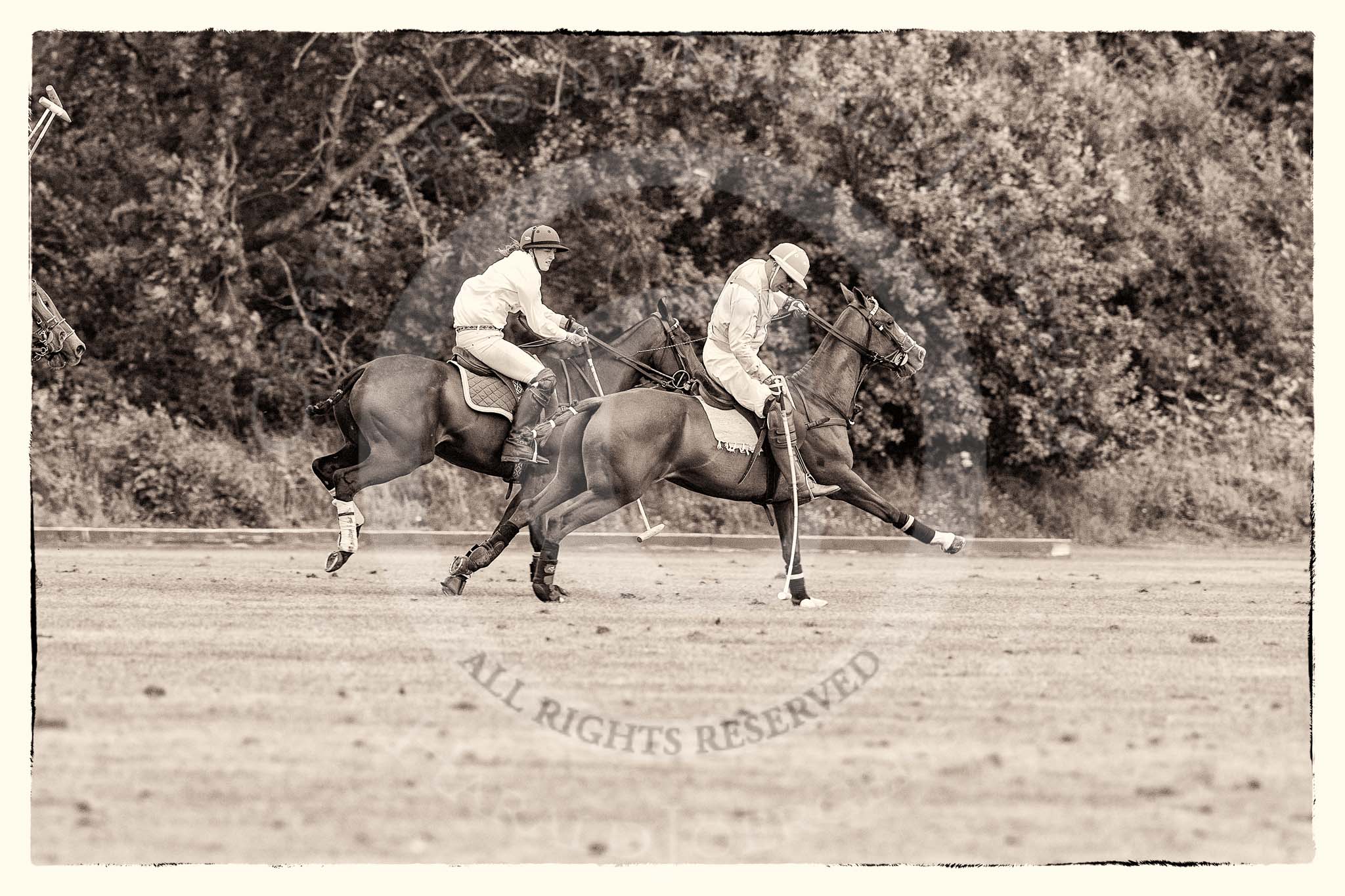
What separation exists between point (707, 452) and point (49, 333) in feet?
16.2

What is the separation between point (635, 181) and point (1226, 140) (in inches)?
Answer: 313

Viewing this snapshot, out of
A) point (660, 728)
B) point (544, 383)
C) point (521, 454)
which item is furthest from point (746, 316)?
point (660, 728)

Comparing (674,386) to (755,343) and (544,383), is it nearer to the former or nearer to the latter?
(544,383)

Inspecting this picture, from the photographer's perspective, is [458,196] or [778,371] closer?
[778,371]

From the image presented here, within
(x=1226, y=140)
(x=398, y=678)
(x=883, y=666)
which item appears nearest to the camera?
(x=398, y=678)

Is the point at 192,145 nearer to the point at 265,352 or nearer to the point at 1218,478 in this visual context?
the point at 265,352

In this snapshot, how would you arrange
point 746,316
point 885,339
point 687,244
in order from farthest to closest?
point 687,244
point 885,339
point 746,316

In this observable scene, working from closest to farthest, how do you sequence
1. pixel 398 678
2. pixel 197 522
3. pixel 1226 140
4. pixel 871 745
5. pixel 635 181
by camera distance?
1. pixel 871 745
2. pixel 398 678
3. pixel 197 522
4. pixel 635 181
5. pixel 1226 140

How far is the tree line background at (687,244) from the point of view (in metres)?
20.8

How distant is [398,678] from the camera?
9648 mm

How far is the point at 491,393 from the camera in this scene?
13.9 m

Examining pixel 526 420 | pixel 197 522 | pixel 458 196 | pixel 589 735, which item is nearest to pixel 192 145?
pixel 458 196

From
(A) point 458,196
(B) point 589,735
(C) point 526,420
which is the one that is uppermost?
(A) point 458,196

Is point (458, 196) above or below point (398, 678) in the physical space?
above
